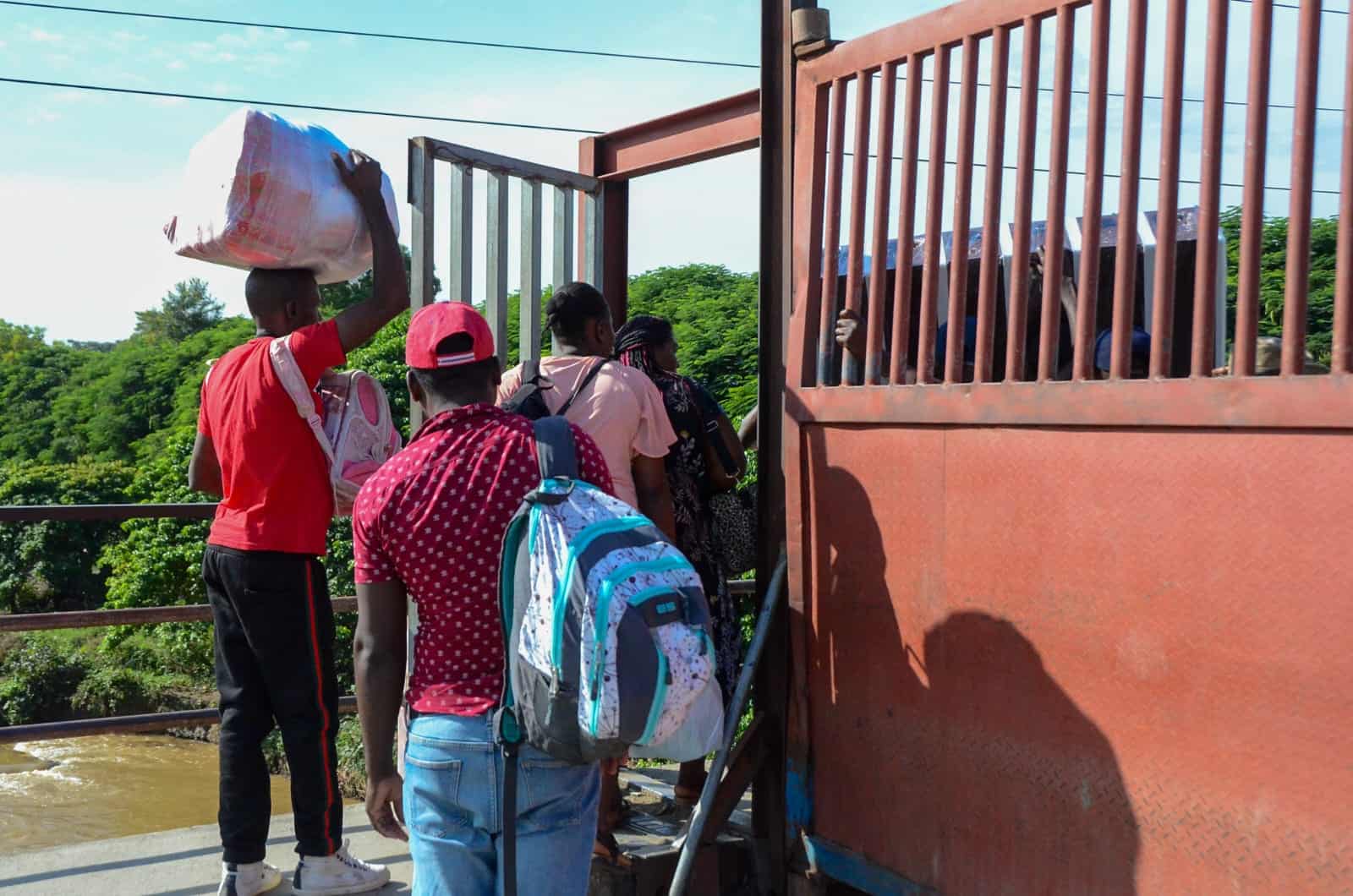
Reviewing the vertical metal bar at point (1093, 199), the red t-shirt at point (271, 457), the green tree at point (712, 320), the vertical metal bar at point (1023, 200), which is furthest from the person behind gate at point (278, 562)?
the green tree at point (712, 320)

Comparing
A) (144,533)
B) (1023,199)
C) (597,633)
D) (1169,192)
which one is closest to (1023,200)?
(1023,199)

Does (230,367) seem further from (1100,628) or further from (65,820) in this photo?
(65,820)

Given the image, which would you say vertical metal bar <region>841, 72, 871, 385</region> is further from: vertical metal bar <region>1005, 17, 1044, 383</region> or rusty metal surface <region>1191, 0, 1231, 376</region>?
rusty metal surface <region>1191, 0, 1231, 376</region>

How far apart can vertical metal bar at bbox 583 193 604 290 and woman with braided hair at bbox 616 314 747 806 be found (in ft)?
2.00

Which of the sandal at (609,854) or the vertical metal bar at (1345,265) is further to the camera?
the sandal at (609,854)

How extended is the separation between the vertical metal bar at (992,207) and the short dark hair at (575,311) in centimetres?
118

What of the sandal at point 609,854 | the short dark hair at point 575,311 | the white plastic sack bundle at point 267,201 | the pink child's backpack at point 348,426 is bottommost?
the sandal at point 609,854

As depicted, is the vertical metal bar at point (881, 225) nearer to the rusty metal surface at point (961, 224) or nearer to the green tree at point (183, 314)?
the rusty metal surface at point (961, 224)

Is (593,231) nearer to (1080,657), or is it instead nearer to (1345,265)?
(1080,657)

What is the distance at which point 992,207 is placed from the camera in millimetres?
3025

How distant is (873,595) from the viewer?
3330 mm

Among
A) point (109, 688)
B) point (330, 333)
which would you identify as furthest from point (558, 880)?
point (109, 688)

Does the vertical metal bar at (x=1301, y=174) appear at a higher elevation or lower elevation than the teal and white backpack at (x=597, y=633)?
higher

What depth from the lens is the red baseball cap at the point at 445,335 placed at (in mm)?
2357
